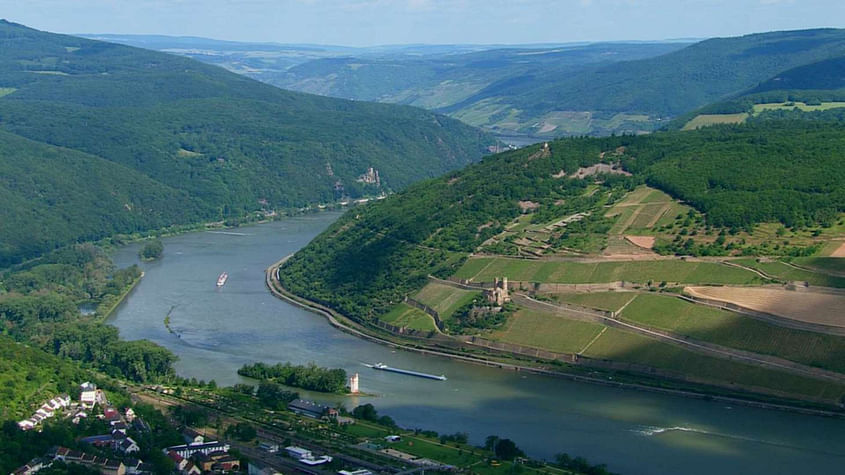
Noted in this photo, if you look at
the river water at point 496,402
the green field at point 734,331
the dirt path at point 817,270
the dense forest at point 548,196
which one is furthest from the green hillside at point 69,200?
the dirt path at point 817,270

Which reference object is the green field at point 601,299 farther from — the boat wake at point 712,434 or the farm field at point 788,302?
the boat wake at point 712,434

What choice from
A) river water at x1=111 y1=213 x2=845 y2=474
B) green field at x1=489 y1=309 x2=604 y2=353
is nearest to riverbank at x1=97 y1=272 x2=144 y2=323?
river water at x1=111 y1=213 x2=845 y2=474

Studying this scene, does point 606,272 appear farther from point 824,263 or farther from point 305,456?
point 305,456

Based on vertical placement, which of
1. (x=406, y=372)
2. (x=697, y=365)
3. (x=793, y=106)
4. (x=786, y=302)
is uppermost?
(x=793, y=106)

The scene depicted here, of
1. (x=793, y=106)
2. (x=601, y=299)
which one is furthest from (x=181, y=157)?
(x=601, y=299)

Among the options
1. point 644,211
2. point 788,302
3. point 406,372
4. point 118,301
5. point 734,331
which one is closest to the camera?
point 734,331

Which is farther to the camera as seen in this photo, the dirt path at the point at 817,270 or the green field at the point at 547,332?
the green field at the point at 547,332

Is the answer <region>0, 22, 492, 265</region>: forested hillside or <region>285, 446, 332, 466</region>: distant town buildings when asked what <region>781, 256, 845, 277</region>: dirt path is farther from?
<region>0, 22, 492, 265</region>: forested hillside
